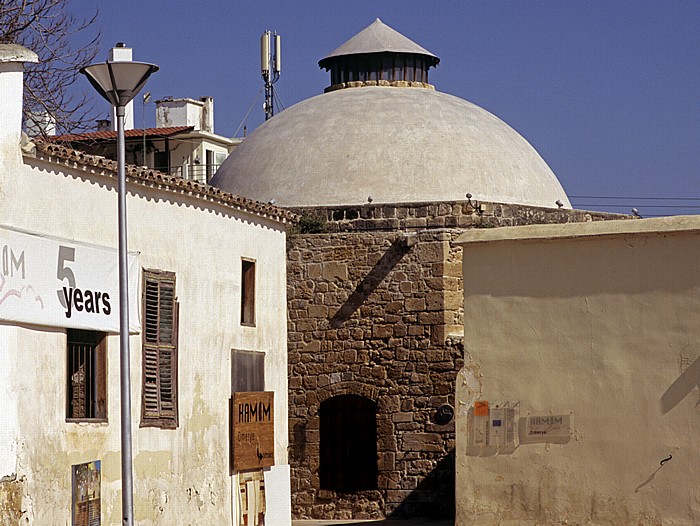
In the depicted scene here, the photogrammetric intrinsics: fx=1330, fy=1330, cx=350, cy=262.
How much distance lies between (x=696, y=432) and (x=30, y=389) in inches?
265

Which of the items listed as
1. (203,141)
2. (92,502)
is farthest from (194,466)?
(203,141)

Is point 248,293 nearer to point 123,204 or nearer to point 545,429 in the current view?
point 545,429

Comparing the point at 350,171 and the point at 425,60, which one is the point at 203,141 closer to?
the point at 425,60

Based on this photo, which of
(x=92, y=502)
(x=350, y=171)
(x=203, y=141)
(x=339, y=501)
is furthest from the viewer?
(x=203, y=141)

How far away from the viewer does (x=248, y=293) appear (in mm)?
16625

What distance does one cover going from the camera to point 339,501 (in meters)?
20.3

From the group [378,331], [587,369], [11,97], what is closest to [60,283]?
[11,97]

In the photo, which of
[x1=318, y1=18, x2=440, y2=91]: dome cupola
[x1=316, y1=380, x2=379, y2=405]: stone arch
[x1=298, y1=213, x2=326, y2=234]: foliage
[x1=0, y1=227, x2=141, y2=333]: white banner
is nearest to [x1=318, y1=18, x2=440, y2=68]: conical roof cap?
[x1=318, y1=18, x2=440, y2=91]: dome cupola

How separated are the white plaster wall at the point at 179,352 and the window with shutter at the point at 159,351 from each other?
0.14 meters

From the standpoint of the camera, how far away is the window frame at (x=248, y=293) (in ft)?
54.3

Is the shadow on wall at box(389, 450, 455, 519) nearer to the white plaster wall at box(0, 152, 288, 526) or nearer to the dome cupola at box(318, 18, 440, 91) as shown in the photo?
the white plaster wall at box(0, 152, 288, 526)

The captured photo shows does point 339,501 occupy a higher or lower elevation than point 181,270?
lower

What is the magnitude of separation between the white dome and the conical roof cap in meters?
1.17

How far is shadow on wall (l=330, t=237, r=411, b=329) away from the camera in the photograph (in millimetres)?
19938
